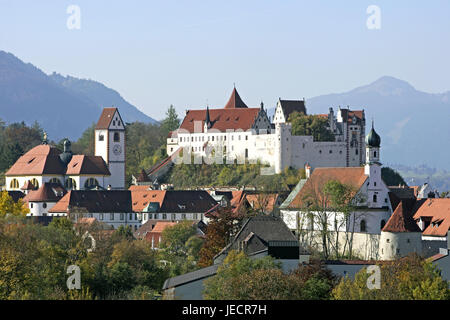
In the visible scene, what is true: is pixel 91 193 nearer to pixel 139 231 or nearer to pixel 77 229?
pixel 139 231

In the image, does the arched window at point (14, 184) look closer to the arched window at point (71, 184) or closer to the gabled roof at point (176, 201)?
the arched window at point (71, 184)

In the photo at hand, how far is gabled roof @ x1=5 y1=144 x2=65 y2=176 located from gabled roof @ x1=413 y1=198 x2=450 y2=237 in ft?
188

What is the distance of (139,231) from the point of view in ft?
343

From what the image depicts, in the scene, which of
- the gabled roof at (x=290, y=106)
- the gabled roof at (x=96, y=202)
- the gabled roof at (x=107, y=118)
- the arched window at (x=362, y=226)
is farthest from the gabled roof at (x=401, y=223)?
the gabled roof at (x=290, y=106)

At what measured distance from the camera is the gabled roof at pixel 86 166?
133m

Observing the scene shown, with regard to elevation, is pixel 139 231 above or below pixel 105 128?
below

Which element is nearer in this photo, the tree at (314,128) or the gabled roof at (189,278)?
the gabled roof at (189,278)

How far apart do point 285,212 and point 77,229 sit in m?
16.7

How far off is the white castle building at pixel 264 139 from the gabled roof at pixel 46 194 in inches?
1011

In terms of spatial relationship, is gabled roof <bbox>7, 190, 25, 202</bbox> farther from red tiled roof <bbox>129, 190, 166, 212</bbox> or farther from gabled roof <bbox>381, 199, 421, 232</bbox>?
gabled roof <bbox>381, 199, 421, 232</bbox>

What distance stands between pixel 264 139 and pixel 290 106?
9.90 metres
